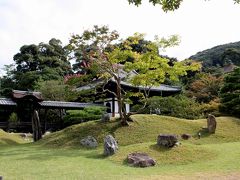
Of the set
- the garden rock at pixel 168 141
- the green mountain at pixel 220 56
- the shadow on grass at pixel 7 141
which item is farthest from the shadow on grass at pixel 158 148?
the green mountain at pixel 220 56

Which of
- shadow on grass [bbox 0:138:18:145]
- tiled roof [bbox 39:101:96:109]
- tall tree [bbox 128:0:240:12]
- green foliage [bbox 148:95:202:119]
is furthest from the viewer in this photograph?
tiled roof [bbox 39:101:96:109]

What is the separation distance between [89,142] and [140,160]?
5677 mm

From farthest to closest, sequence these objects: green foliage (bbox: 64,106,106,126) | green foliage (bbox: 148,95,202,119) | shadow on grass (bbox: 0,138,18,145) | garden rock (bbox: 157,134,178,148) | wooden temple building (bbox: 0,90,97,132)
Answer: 1. green foliage (bbox: 64,106,106,126)
2. green foliage (bbox: 148,95,202,119)
3. wooden temple building (bbox: 0,90,97,132)
4. shadow on grass (bbox: 0,138,18,145)
5. garden rock (bbox: 157,134,178,148)

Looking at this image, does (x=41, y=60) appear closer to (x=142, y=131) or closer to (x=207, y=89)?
(x=207, y=89)

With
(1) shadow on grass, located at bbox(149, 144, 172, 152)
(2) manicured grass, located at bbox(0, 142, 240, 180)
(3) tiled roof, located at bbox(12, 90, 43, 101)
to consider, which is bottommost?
(2) manicured grass, located at bbox(0, 142, 240, 180)

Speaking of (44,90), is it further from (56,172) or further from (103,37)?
(56,172)

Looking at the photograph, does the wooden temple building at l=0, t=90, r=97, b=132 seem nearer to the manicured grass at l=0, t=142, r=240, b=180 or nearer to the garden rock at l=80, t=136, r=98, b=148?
the garden rock at l=80, t=136, r=98, b=148

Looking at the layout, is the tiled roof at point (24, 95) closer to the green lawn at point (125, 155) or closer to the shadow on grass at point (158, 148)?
the green lawn at point (125, 155)

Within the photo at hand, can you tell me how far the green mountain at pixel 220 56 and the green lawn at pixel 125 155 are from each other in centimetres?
4246

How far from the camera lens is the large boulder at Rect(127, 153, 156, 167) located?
11.6 metres

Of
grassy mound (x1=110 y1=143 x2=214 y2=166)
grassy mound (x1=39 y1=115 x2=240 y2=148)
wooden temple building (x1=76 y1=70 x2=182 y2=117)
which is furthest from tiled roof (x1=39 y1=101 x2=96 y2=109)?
grassy mound (x1=110 y1=143 x2=214 y2=166)

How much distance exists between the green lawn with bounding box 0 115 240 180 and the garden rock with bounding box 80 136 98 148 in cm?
39

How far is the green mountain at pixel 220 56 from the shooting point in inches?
2455

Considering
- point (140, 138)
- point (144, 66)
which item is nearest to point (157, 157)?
point (140, 138)
